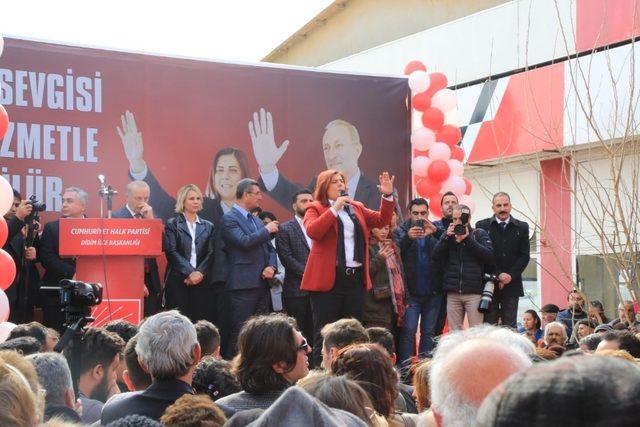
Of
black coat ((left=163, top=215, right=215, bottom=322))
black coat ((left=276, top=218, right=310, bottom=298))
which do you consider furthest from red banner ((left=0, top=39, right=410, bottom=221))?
black coat ((left=276, top=218, right=310, bottom=298))

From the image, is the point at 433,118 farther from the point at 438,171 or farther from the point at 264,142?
the point at 264,142

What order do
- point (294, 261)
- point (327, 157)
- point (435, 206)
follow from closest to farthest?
point (294, 261), point (327, 157), point (435, 206)

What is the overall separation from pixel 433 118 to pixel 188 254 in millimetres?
3562

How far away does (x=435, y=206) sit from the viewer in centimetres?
1100

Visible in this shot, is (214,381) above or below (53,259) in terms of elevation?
below

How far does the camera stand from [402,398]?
469cm

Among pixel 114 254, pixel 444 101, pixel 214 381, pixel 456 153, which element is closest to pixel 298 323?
pixel 114 254

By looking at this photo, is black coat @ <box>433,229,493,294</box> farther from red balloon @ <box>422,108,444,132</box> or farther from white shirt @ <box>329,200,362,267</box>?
red balloon @ <box>422,108,444,132</box>

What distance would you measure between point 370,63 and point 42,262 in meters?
13.1

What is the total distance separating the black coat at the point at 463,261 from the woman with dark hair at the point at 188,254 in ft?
6.91

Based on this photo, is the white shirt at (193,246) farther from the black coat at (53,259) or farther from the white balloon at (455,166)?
the white balloon at (455,166)

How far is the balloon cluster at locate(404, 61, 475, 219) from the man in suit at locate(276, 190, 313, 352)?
2328 millimetres

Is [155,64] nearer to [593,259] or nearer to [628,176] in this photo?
[628,176]

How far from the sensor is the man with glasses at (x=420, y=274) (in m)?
9.29
